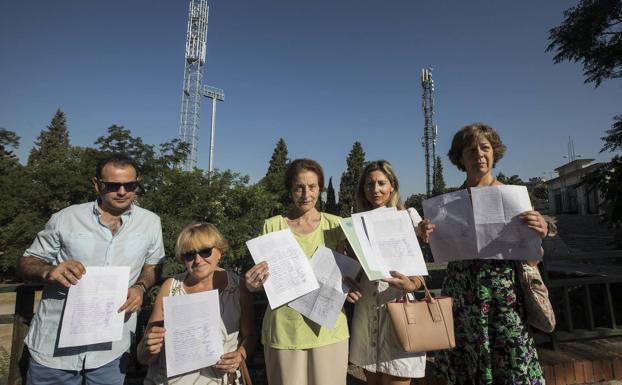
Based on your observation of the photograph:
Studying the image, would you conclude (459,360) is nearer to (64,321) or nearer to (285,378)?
(285,378)

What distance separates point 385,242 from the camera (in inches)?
79.7

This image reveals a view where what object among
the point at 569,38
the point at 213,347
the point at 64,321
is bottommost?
the point at 213,347

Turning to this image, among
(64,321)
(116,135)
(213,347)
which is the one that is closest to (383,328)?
(213,347)

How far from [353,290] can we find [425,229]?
664mm

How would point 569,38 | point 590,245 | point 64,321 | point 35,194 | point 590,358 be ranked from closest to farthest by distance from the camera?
point 64,321 → point 590,358 → point 569,38 → point 35,194 → point 590,245

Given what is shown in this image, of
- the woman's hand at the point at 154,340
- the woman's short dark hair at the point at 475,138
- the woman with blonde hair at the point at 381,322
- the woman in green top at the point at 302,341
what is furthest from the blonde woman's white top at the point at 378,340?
the woman's hand at the point at 154,340

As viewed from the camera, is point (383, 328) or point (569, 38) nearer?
point (383, 328)

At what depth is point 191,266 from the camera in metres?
2.09

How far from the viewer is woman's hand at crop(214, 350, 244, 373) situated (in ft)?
6.48

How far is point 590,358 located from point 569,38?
1103cm

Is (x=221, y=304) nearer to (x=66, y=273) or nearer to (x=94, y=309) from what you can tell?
(x=94, y=309)

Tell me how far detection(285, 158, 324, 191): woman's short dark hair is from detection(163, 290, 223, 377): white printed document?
0.95m

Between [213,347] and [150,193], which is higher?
[150,193]

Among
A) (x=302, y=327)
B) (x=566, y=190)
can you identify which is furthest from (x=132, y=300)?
(x=566, y=190)
